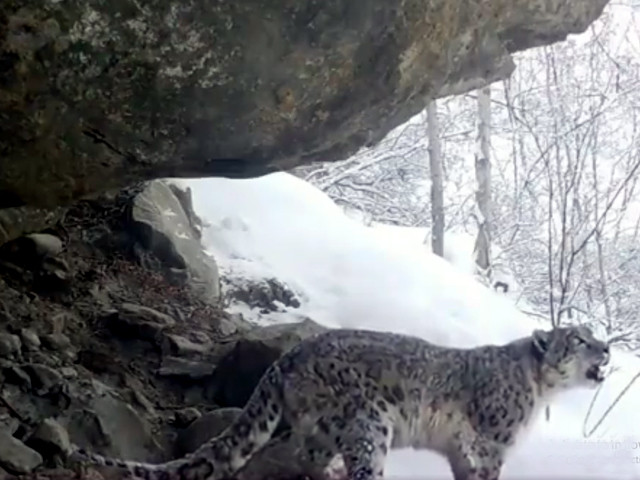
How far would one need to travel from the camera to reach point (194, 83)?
7.98 ft

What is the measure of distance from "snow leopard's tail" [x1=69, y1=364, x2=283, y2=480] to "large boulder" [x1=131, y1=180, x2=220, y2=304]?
62.1 inches

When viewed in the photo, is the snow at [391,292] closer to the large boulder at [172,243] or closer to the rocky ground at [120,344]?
the large boulder at [172,243]

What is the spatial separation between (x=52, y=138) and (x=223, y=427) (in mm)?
838

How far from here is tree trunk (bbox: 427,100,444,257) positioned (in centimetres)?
546

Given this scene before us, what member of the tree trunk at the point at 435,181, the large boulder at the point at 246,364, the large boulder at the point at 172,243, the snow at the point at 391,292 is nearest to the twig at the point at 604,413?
the snow at the point at 391,292

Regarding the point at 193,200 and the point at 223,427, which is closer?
the point at 223,427

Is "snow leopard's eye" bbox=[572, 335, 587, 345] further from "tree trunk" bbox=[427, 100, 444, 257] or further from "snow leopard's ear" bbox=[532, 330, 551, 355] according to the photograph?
"tree trunk" bbox=[427, 100, 444, 257]

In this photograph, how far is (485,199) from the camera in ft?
18.4

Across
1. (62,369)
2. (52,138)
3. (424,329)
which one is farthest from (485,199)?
(52,138)

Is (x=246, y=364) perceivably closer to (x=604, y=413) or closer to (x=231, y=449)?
(x=231, y=449)

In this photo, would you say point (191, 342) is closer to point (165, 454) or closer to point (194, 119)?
point (165, 454)

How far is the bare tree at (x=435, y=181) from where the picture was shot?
5457 millimetres

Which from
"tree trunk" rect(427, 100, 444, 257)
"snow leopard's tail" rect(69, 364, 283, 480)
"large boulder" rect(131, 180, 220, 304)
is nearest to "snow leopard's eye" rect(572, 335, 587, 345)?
"snow leopard's tail" rect(69, 364, 283, 480)

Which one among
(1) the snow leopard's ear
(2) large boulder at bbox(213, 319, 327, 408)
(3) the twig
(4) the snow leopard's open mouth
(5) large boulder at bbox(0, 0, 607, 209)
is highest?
(5) large boulder at bbox(0, 0, 607, 209)
